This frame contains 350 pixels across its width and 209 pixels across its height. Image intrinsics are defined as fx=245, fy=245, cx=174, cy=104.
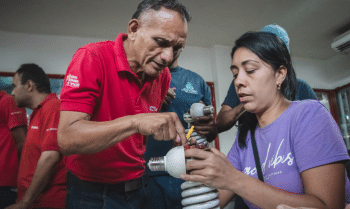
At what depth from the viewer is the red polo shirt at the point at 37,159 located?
2225 millimetres

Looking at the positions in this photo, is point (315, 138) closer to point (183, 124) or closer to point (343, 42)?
point (183, 124)

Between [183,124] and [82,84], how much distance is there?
1.29 metres

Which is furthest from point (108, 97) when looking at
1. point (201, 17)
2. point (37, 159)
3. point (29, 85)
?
point (201, 17)

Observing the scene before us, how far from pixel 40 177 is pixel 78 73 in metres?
1.41

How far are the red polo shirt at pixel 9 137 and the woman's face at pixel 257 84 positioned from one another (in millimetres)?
2552

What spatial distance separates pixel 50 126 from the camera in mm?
2262

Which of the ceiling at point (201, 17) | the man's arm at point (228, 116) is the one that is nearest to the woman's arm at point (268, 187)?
the man's arm at point (228, 116)

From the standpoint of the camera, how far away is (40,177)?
2094mm

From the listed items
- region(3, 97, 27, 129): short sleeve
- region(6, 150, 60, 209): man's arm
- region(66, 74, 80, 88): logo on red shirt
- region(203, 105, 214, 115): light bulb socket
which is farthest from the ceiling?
region(66, 74, 80, 88): logo on red shirt

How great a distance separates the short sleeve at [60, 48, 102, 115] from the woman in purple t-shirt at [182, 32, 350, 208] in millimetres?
537

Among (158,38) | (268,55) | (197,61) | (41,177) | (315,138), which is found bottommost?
(41,177)

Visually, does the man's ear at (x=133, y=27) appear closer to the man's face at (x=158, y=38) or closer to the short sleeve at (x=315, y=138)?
the man's face at (x=158, y=38)

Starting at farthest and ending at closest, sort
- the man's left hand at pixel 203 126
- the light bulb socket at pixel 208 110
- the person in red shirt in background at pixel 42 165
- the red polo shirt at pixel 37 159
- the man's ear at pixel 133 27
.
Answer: the red polo shirt at pixel 37 159, the person in red shirt in background at pixel 42 165, the man's left hand at pixel 203 126, the light bulb socket at pixel 208 110, the man's ear at pixel 133 27

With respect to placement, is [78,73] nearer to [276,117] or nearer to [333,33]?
[276,117]
